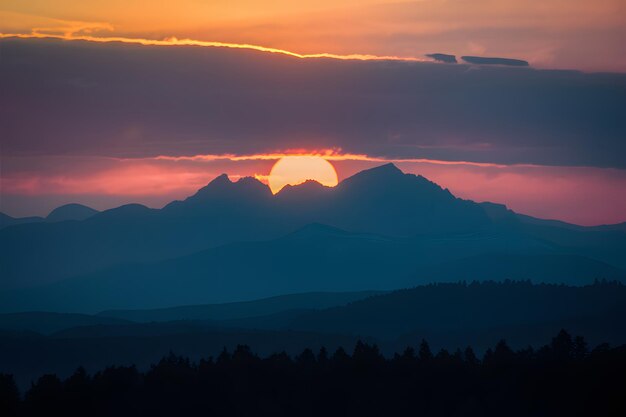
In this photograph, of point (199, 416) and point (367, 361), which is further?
point (367, 361)

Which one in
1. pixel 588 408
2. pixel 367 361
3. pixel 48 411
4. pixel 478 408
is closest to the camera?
pixel 588 408

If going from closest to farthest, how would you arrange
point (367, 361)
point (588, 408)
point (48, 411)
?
point (588, 408)
point (48, 411)
point (367, 361)

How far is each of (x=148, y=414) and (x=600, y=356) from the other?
4696 cm

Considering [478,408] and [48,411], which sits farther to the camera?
[48,411]

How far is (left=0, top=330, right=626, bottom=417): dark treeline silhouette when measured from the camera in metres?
122

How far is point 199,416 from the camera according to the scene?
132 m

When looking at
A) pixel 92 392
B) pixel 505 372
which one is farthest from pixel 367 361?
pixel 92 392

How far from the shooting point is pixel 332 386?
13700 centimetres

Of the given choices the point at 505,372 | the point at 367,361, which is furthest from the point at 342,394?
the point at 505,372

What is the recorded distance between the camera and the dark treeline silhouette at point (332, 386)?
399 ft

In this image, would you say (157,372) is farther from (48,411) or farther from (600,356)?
(600,356)

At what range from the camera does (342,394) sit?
5300 inches

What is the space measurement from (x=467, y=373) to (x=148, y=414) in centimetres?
3381

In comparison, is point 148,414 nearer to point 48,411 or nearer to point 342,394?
point 48,411
